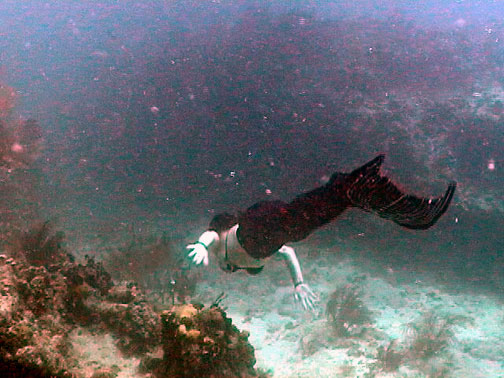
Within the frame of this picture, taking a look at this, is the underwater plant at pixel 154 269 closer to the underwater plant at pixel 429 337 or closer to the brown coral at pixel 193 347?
the brown coral at pixel 193 347

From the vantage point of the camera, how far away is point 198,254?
364cm

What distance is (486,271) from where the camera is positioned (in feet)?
34.0

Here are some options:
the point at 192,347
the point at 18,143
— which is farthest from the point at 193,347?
the point at 18,143

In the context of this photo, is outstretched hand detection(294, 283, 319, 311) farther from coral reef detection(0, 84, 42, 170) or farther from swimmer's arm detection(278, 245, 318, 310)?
coral reef detection(0, 84, 42, 170)

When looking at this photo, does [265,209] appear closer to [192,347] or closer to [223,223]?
[223,223]

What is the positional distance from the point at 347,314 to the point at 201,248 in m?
6.14

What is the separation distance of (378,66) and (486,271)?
33.5 ft

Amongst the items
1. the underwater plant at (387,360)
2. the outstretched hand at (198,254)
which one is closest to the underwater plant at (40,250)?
the outstretched hand at (198,254)

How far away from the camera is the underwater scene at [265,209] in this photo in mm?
2943

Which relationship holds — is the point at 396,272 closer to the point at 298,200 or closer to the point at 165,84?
the point at 298,200

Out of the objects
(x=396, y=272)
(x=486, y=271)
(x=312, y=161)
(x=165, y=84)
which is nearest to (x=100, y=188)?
(x=165, y=84)

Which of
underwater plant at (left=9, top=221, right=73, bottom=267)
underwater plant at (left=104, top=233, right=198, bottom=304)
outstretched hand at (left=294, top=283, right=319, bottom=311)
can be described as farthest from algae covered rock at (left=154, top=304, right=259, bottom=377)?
underwater plant at (left=104, top=233, right=198, bottom=304)

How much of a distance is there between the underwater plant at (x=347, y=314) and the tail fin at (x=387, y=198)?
20.9ft

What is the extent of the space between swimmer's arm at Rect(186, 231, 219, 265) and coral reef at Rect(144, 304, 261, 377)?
543 millimetres
